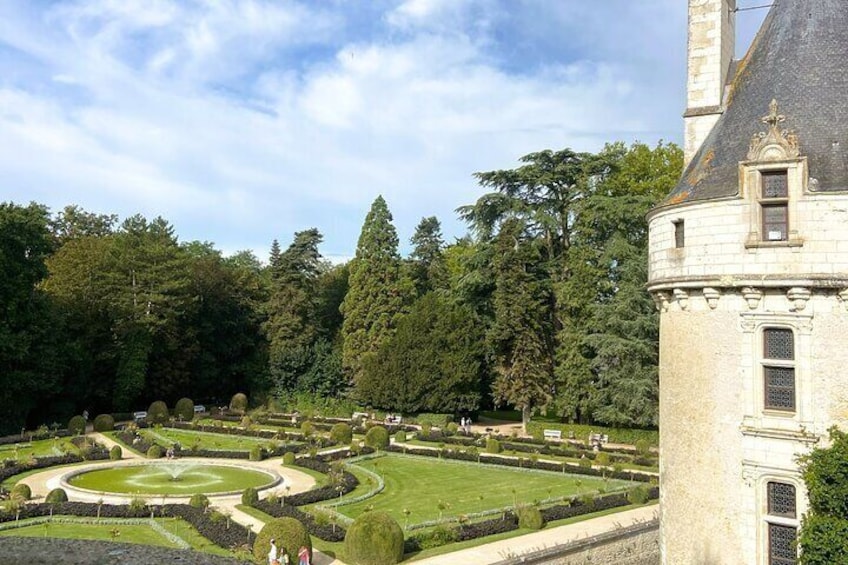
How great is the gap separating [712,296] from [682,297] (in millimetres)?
644

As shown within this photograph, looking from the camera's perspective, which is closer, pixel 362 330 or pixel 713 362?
pixel 713 362

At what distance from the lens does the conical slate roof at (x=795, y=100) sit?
46.1ft

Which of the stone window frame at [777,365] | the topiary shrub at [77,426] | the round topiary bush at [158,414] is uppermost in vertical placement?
the stone window frame at [777,365]

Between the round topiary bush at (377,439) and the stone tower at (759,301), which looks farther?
the round topiary bush at (377,439)

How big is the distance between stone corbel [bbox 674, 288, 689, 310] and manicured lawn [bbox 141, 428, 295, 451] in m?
24.8

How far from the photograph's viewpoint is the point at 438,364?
44.8 metres

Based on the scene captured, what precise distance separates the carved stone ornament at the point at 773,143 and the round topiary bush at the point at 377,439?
24.4m

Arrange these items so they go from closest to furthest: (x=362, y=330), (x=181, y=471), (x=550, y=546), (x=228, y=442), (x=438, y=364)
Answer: (x=550, y=546) < (x=181, y=471) < (x=228, y=442) < (x=438, y=364) < (x=362, y=330)

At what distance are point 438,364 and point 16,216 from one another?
78.7 ft

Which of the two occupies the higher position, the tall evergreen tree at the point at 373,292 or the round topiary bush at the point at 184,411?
the tall evergreen tree at the point at 373,292

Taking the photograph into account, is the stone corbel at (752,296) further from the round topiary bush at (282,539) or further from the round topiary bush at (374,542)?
the round topiary bush at (282,539)

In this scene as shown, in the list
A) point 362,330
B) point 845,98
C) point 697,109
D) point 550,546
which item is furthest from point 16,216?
point 845,98

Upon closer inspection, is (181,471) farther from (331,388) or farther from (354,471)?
(331,388)

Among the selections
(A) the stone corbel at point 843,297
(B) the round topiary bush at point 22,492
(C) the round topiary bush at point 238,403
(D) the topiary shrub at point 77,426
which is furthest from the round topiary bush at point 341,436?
(A) the stone corbel at point 843,297
